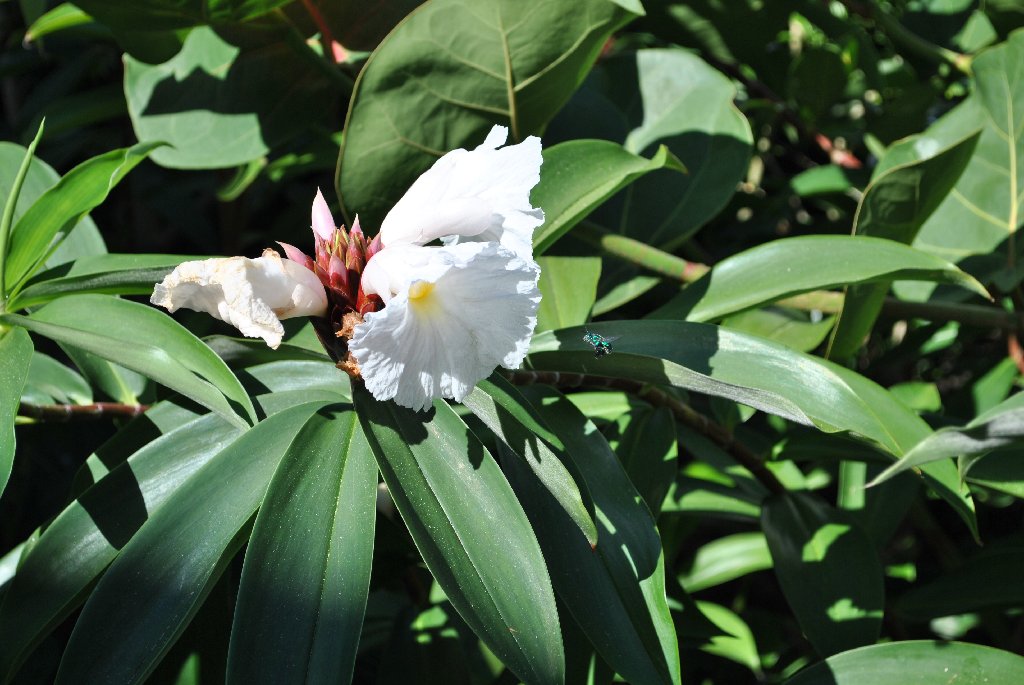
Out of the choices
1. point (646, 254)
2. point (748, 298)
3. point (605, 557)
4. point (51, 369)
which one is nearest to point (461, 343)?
point (605, 557)

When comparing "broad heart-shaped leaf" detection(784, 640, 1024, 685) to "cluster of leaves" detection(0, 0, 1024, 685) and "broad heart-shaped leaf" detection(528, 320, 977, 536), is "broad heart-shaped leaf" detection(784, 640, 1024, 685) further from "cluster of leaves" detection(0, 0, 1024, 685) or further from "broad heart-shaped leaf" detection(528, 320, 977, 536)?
"broad heart-shaped leaf" detection(528, 320, 977, 536)

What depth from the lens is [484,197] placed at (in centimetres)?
71

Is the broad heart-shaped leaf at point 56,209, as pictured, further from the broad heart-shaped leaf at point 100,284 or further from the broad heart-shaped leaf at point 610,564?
the broad heart-shaped leaf at point 610,564

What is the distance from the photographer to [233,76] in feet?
4.21

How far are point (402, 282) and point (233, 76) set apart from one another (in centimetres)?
76

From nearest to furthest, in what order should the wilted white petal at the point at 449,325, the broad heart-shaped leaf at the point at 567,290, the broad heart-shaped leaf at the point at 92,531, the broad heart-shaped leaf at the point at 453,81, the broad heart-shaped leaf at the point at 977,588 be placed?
the wilted white petal at the point at 449,325, the broad heart-shaped leaf at the point at 92,531, the broad heart-shaped leaf at the point at 453,81, the broad heart-shaped leaf at the point at 567,290, the broad heart-shaped leaf at the point at 977,588

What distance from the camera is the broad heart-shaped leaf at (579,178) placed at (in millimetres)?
902

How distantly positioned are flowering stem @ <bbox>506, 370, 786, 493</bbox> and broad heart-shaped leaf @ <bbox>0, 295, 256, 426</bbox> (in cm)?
25

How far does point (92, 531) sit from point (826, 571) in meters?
0.78

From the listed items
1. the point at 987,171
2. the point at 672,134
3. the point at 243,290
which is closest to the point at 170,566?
the point at 243,290

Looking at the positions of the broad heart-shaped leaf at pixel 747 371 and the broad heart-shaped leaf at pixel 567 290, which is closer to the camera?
the broad heart-shaped leaf at pixel 747 371

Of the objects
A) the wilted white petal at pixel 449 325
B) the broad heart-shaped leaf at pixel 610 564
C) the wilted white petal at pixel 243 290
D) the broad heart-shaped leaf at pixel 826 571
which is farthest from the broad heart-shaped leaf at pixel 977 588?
→ the wilted white petal at pixel 243 290

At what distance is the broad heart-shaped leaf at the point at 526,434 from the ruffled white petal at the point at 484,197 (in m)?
0.13

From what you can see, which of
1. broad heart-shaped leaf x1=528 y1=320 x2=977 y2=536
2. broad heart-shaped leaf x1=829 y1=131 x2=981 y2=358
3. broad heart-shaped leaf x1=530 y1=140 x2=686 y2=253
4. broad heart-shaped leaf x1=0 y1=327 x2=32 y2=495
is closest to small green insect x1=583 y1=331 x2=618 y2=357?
broad heart-shaped leaf x1=528 y1=320 x2=977 y2=536
